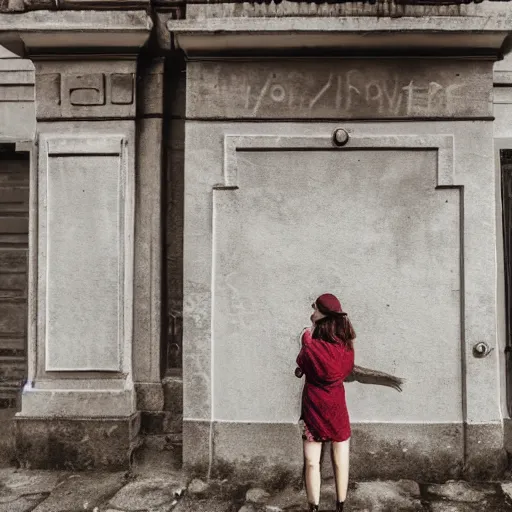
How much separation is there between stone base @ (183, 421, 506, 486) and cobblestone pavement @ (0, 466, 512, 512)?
5.2 inches

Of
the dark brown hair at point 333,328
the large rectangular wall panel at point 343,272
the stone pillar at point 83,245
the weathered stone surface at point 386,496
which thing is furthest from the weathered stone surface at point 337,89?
the weathered stone surface at point 386,496

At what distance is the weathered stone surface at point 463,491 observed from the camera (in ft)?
16.0

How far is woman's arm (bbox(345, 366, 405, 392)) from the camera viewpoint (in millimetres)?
5328

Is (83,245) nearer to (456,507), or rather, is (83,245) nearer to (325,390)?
(325,390)

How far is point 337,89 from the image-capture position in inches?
215

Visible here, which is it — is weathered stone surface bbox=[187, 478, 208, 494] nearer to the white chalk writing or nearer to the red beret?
the red beret

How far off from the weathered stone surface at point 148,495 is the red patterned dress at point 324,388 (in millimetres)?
1461

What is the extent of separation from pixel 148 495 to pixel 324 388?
6.39 ft

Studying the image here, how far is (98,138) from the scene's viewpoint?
5602 millimetres

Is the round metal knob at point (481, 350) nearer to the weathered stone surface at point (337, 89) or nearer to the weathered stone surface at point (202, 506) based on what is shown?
the weathered stone surface at point (337, 89)

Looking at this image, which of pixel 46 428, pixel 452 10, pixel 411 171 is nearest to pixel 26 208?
pixel 46 428

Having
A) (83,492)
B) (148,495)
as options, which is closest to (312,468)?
(148,495)

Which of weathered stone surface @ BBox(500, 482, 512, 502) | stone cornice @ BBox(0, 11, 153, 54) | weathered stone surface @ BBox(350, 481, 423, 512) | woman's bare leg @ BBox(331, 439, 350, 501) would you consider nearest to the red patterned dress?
woman's bare leg @ BBox(331, 439, 350, 501)

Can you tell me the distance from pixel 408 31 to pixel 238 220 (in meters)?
2.34
